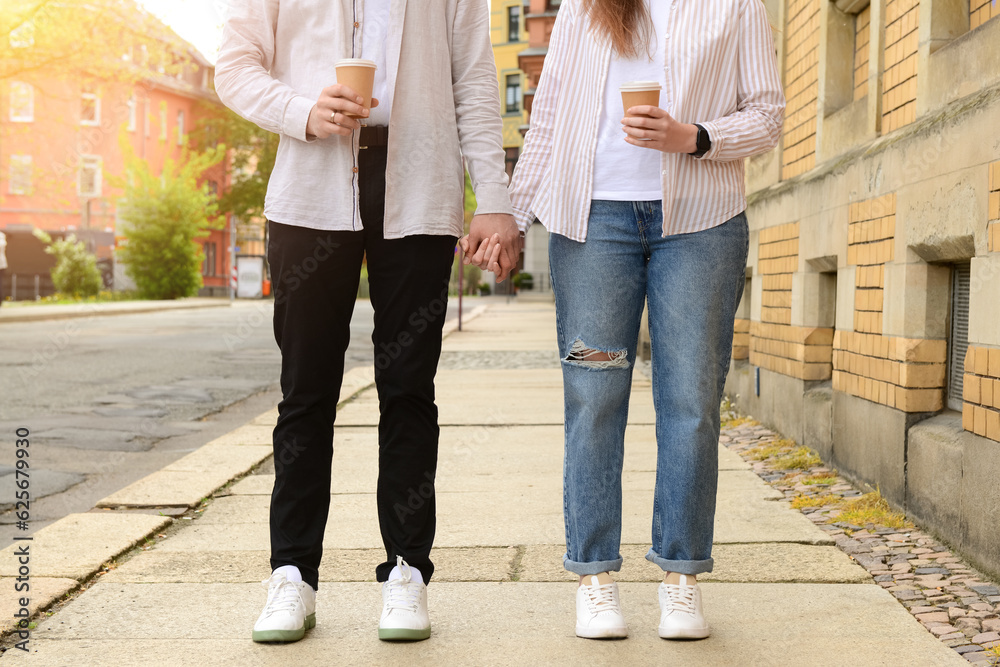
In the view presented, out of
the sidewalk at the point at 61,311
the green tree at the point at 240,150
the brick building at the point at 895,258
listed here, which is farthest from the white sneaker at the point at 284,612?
the green tree at the point at 240,150

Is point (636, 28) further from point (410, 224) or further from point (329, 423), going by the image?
point (329, 423)

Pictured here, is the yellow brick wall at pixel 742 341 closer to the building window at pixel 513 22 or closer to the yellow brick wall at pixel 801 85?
the yellow brick wall at pixel 801 85

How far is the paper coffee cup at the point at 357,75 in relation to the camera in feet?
8.23

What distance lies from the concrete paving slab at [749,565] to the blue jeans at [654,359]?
1.96 feet

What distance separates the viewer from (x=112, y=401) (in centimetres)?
864

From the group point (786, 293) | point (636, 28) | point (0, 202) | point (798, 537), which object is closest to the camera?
point (636, 28)

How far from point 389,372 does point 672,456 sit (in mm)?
777

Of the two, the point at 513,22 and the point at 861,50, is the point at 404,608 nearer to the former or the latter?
the point at 861,50

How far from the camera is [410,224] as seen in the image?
2727 millimetres

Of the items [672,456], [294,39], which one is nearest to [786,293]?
[672,456]

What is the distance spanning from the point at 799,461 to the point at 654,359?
2898 millimetres

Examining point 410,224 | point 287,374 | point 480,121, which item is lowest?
point 287,374

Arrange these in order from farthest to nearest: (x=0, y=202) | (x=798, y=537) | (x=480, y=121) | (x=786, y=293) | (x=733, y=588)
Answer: (x=0, y=202), (x=786, y=293), (x=798, y=537), (x=733, y=588), (x=480, y=121)

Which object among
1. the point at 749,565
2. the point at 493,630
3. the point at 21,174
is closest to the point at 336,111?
the point at 493,630
